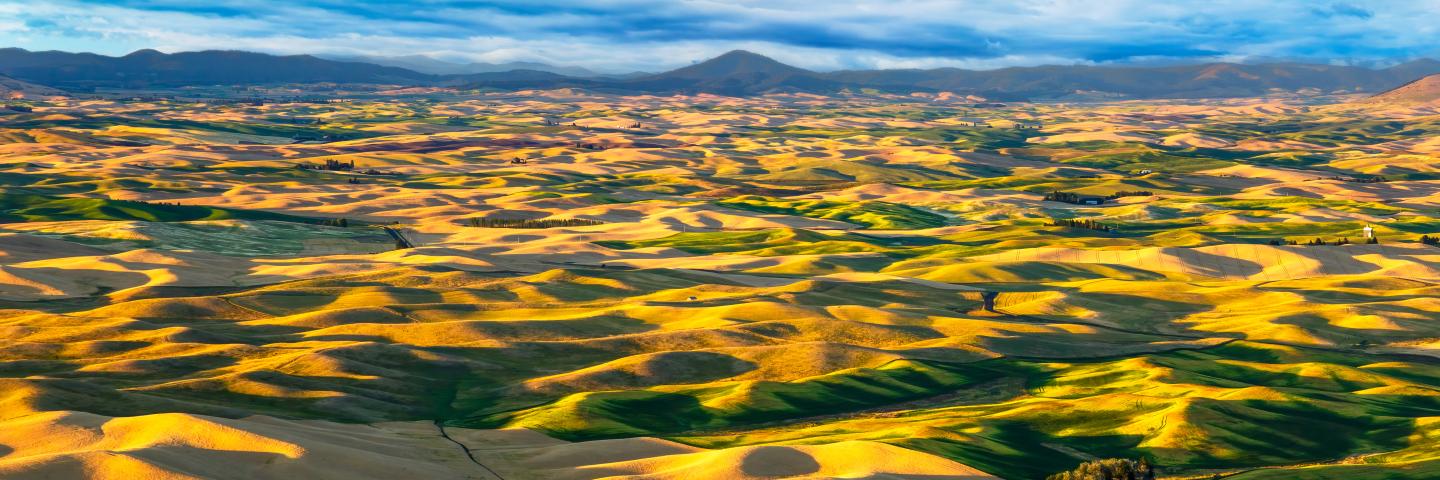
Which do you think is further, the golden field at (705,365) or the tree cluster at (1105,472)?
the golden field at (705,365)

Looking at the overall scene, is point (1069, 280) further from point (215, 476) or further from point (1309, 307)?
point (215, 476)

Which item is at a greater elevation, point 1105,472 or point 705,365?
point 1105,472

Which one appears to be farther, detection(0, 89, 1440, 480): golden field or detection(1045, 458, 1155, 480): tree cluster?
detection(0, 89, 1440, 480): golden field

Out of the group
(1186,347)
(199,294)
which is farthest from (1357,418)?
(199,294)

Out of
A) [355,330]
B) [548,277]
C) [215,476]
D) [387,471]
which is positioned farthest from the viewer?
[548,277]

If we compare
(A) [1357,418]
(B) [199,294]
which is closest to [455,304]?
(B) [199,294]

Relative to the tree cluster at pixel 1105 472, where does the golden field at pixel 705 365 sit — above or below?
below

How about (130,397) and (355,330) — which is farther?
(355,330)

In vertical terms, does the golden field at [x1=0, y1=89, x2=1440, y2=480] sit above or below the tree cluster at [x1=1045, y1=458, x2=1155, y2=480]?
below

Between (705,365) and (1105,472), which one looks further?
(705,365)

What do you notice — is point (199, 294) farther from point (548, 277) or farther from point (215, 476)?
point (215, 476)

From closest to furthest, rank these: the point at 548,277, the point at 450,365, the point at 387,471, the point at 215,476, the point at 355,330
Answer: the point at 215,476
the point at 387,471
the point at 450,365
the point at 355,330
the point at 548,277
